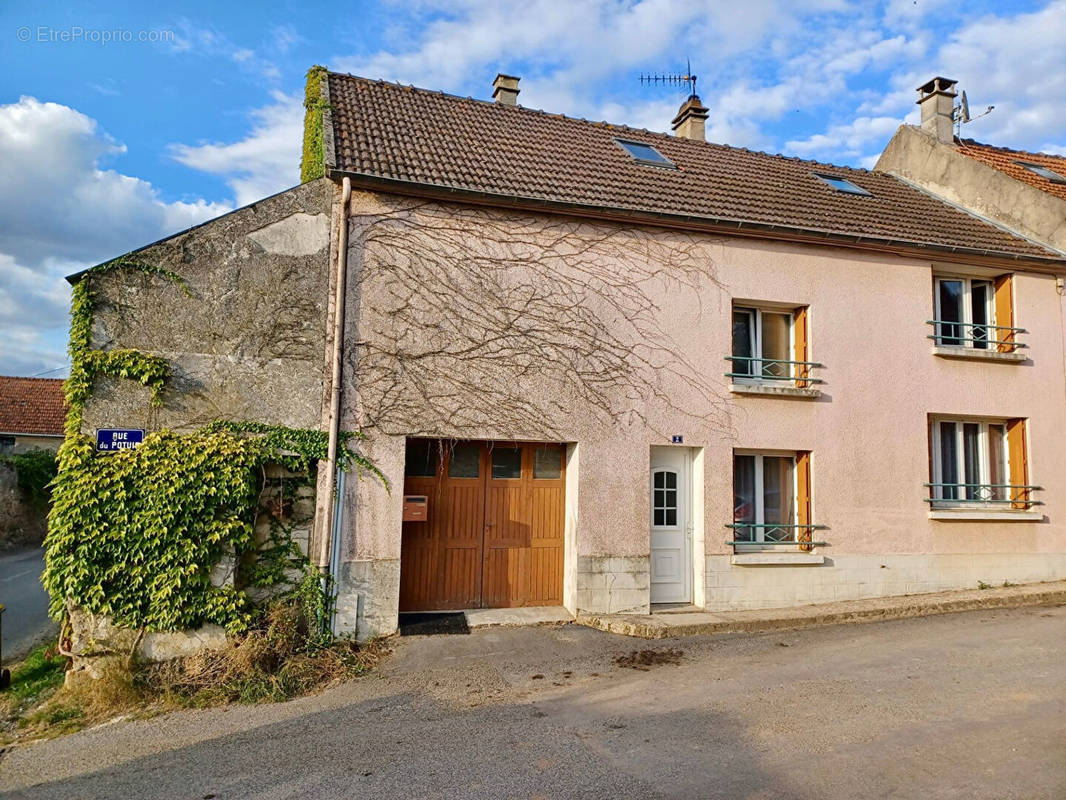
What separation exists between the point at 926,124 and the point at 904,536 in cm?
935

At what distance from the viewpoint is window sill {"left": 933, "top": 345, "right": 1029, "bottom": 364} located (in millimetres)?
10695

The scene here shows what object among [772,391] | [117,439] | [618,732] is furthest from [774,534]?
[117,439]

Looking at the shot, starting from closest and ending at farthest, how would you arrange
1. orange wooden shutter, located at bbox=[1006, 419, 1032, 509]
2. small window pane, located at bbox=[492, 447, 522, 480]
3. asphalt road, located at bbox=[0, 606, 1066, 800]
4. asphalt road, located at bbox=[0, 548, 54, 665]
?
asphalt road, located at bbox=[0, 606, 1066, 800] < small window pane, located at bbox=[492, 447, 522, 480] < asphalt road, located at bbox=[0, 548, 54, 665] < orange wooden shutter, located at bbox=[1006, 419, 1032, 509]

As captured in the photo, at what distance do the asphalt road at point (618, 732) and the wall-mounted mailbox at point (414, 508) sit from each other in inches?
55.4

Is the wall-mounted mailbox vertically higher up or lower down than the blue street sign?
lower down

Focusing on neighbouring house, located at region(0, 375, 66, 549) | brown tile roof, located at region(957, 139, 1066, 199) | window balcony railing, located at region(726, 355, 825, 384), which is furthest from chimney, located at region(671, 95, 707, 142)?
neighbouring house, located at region(0, 375, 66, 549)

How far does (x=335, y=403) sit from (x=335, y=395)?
0.09 meters


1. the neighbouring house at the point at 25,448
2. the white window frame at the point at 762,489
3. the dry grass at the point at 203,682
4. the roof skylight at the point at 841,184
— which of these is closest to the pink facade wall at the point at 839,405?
the white window frame at the point at 762,489

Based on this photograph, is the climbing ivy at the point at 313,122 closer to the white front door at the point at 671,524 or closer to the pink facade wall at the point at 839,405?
the pink facade wall at the point at 839,405

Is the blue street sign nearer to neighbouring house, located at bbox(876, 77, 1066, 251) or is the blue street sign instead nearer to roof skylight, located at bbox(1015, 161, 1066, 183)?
neighbouring house, located at bbox(876, 77, 1066, 251)

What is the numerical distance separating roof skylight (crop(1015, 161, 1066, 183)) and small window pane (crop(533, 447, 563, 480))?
1125cm

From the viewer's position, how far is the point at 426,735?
221 inches

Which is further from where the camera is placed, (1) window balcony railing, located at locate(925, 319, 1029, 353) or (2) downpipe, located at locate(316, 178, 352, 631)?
(1) window balcony railing, located at locate(925, 319, 1029, 353)

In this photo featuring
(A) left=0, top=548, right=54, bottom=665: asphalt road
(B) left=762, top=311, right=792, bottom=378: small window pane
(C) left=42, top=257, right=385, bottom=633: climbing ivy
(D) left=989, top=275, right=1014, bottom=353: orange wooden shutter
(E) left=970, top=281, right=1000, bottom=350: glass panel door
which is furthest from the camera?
(E) left=970, top=281, right=1000, bottom=350: glass panel door
